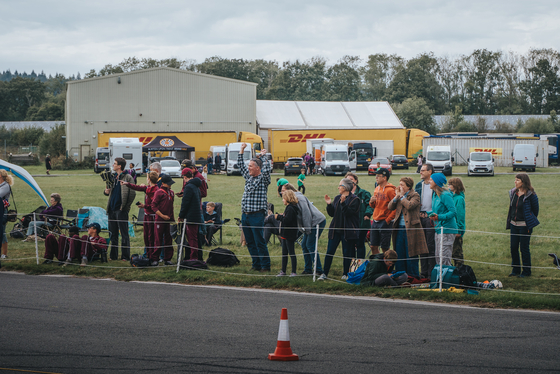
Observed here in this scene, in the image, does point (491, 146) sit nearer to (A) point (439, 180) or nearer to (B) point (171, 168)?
(B) point (171, 168)

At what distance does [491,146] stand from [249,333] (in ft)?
161

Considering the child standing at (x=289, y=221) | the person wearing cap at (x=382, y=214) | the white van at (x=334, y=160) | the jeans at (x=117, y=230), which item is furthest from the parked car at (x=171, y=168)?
the person wearing cap at (x=382, y=214)

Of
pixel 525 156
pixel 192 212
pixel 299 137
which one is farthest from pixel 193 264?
pixel 525 156

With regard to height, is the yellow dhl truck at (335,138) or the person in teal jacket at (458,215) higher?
the yellow dhl truck at (335,138)

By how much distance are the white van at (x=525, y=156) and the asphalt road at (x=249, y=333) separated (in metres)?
40.1

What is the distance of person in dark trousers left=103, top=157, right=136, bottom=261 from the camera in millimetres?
10391

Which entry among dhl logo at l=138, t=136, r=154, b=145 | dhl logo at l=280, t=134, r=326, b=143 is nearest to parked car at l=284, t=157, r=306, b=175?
dhl logo at l=280, t=134, r=326, b=143

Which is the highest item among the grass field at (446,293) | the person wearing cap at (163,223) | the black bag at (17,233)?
the person wearing cap at (163,223)

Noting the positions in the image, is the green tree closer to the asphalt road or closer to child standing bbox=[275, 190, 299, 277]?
child standing bbox=[275, 190, 299, 277]

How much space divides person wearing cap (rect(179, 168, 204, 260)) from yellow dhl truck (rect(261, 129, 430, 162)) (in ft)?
126

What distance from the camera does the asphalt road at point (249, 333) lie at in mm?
5070

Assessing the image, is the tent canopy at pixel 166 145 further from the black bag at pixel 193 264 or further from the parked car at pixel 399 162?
the black bag at pixel 193 264

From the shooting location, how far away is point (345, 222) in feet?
28.9

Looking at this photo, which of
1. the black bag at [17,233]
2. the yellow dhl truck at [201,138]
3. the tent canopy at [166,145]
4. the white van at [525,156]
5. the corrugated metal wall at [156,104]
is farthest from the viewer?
the corrugated metal wall at [156,104]
